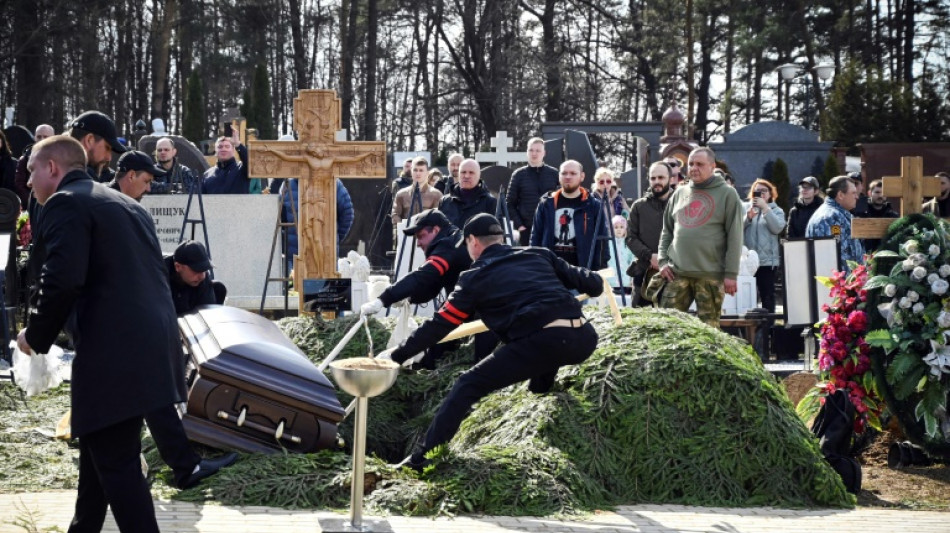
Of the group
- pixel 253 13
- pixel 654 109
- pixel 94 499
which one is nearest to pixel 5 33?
pixel 253 13

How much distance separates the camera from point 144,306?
5023mm

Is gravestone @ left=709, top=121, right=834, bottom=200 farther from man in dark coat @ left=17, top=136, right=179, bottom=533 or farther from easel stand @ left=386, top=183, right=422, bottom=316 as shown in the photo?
man in dark coat @ left=17, top=136, right=179, bottom=533

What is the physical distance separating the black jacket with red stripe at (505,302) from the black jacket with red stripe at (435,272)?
2.74ft

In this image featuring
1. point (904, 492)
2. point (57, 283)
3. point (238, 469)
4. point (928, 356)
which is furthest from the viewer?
point (928, 356)

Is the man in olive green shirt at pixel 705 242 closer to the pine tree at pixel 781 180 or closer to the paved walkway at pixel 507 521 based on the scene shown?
the paved walkway at pixel 507 521

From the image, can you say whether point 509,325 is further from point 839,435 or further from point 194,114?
point 194,114

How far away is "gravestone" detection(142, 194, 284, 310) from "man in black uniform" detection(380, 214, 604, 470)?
6.25 meters

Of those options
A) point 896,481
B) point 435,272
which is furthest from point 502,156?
point 896,481

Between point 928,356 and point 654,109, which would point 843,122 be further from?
point 928,356

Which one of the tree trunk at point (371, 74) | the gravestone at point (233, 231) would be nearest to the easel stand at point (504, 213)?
the gravestone at point (233, 231)

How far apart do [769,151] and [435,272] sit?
2434 centimetres

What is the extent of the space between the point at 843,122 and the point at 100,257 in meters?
33.6

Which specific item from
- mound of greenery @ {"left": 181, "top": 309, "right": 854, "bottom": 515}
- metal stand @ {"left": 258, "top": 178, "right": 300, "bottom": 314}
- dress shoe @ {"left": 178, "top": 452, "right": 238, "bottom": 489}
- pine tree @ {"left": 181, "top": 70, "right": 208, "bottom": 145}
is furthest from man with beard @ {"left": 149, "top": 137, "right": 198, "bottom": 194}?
pine tree @ {"left": 181, "top": 70, "right": 208, "bottom": 145}

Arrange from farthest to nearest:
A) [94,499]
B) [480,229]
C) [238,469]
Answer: [480,229] < [238,469] < [94,499]
